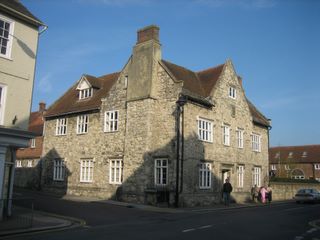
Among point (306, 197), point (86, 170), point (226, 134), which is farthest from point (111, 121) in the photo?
point (306, 197)

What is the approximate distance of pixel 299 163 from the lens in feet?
238

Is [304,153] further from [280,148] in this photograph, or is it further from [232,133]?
[232,133]

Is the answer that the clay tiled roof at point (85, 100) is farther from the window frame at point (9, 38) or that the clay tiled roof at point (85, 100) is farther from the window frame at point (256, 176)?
the window frame at point (256, 176)

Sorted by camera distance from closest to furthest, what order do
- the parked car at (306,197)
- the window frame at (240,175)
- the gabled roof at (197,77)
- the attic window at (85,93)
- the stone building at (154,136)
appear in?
the stone building at (154,136), the gabled roof at (197,77), the window frame at (240,175), the parked car at (306,197), the attic window at (85,93)

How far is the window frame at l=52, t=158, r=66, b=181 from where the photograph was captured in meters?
32.4

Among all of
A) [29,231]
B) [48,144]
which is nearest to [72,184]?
[48,144]

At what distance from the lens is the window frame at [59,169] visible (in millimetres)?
32375

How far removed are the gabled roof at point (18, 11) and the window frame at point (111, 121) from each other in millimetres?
11987

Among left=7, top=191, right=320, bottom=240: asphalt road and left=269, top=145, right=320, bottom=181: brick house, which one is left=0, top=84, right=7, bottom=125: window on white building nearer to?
left=7, top=191, right=320, bottom=240: asphalt road

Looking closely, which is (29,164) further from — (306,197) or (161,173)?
(306,197)

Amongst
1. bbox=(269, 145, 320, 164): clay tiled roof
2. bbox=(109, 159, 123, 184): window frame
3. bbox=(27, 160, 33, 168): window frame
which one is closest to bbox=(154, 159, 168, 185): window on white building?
bbox=(109, 159, 123, 184): window frame

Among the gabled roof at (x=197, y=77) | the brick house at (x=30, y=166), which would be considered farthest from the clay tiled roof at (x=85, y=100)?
the gabled roof at (x=197, y=77)

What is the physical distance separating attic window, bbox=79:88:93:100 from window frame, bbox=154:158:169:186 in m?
11.3

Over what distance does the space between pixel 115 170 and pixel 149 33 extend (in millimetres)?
10924
